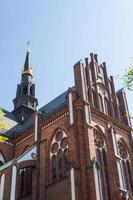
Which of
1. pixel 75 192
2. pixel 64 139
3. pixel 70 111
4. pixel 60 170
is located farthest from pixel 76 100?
pixel 75 192

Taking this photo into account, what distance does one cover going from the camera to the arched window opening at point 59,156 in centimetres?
2176

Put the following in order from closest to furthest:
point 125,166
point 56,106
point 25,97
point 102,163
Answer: point 102,163 < point 125,166 < point 56,106 < point 25,97


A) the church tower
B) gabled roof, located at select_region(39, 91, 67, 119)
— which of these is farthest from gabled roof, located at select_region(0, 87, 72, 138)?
the church tower

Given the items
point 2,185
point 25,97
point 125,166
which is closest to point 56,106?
point 125,166

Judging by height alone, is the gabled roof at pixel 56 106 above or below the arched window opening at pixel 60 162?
above

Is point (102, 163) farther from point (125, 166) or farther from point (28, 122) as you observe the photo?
point (28, 122)

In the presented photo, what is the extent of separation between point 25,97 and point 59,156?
53.4 ft

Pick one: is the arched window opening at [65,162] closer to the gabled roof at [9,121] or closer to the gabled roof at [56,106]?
the gabled roof at [56,106]

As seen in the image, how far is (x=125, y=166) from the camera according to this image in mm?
24188

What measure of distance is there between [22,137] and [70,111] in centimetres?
671

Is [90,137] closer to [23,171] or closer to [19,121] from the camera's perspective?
[23,171]

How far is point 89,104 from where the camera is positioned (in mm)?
22781

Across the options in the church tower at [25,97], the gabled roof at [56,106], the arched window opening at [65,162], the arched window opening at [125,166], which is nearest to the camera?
the arched window opening at [65,162]

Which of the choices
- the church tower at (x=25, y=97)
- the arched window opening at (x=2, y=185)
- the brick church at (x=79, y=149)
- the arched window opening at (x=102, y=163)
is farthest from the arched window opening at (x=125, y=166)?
the church tower at (x=25, y=97)
